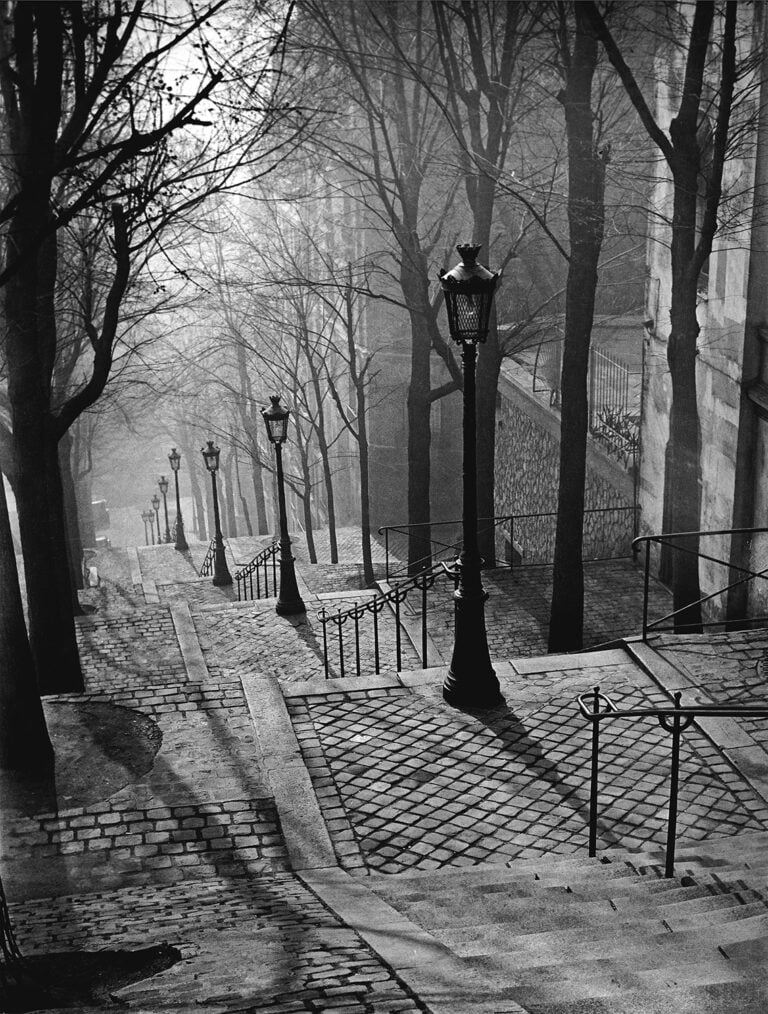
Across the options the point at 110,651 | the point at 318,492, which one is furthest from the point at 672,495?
the point at 318,492

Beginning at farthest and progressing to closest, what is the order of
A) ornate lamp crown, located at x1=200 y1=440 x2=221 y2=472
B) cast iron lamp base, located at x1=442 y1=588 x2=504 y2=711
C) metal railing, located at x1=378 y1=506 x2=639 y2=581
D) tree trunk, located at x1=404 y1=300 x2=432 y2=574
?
ornate lamp crown, located at x1=200 y1=440 x2=221 y2=472 < tree trunk, located at x1=404 y1=300 x2=432 y2=574 < metal railing, located at x1=378 y1=506 x2=639 y2=581 < cast iron lamp base, located at x1=442 y1=588 x2=504 y2=711

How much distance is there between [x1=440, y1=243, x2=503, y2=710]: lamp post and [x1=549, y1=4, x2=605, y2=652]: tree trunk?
143 inches

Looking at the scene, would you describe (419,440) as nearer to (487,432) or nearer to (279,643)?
(487,432)

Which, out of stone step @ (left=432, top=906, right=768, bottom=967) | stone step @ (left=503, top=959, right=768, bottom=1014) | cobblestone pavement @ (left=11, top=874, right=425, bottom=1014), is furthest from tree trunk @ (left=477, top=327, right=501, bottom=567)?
stone step @ (left=503, top=959, right=768, bottom=1014)

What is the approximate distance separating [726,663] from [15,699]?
6.12 meters

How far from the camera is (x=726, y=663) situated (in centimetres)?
956

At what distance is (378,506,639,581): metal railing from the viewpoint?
17.5 metres

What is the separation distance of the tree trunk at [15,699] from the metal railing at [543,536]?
25.7ft

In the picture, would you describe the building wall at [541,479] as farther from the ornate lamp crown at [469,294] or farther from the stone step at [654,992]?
the stone step at [654,992]

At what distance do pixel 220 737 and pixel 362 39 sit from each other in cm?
1273

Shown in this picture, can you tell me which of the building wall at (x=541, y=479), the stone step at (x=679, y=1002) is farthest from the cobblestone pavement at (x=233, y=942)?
the building wall at (x=541, y=479)

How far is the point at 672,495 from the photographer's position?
52.2 ft

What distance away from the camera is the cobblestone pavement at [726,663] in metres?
8.84

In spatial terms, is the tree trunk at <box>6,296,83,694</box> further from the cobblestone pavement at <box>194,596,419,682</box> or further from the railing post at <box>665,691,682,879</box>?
the railing post at <box>665,691,682,879</box>
